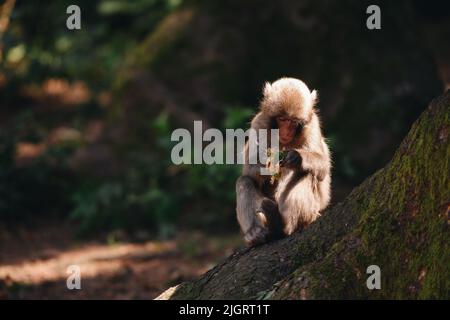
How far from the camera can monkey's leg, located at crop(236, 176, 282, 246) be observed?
5102 mm

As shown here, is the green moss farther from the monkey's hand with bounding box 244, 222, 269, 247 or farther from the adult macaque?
the adult macaque

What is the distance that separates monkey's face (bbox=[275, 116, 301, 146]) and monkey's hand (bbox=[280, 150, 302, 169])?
33 cm

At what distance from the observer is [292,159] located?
202 inches

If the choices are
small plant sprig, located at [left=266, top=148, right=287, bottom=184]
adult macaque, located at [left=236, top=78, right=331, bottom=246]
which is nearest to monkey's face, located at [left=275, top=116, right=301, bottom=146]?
adult macaque, located at [left=236, top=78, right=331, bottom=246]

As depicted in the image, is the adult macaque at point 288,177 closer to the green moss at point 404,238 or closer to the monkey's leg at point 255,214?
the monkey's leg at point 255,214

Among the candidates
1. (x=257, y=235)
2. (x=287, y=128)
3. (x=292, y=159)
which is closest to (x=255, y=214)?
(x=257, y=235)

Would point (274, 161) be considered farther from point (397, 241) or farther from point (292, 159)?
point (397, 241)

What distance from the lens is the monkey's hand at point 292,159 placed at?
5.13 meters

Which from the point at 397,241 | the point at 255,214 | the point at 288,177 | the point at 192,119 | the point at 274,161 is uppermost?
the point at 192,119

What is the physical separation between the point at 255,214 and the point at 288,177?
1.30 feet

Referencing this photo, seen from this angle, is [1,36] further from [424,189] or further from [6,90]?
[424,189]

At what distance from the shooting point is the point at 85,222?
8.98m

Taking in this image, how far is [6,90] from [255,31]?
5.27 metres
